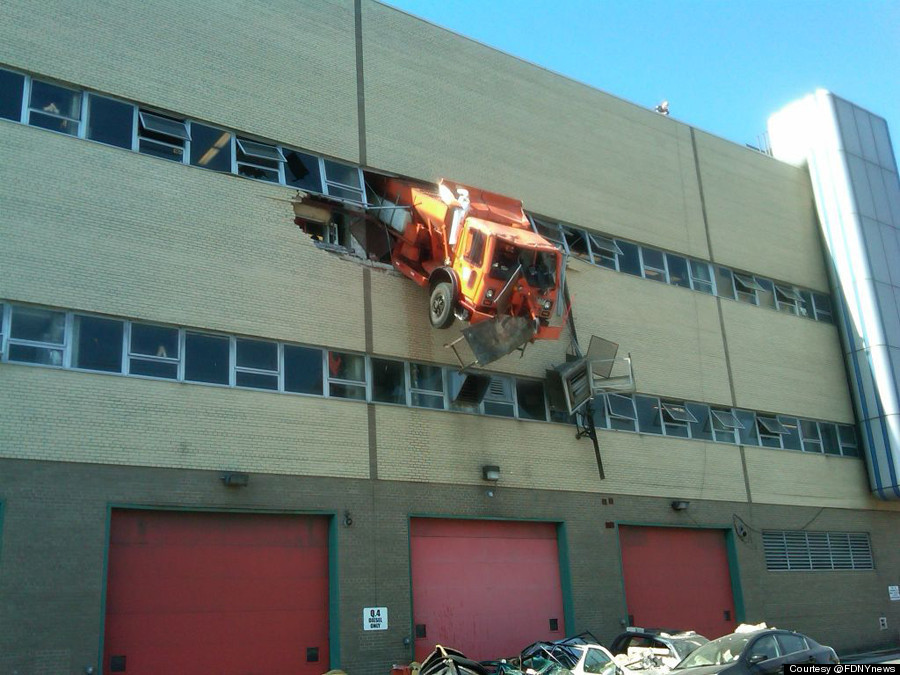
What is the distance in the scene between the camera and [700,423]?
83.1 feet

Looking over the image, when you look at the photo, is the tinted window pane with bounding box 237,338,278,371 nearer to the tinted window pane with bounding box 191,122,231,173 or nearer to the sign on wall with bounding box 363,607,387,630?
the tinted window pane with bounding box 191,122,231,173

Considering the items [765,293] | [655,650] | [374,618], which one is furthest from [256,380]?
[765,293]

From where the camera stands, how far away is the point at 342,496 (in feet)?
60.4

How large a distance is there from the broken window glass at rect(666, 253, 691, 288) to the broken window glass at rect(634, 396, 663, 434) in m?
4.00

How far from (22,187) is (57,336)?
2.73m

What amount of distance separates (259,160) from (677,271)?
42.5 feet

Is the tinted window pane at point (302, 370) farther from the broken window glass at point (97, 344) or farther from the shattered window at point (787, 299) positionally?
the shattered window at point (787, 299)

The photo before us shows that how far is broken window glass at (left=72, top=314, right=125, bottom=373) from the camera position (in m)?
16.2

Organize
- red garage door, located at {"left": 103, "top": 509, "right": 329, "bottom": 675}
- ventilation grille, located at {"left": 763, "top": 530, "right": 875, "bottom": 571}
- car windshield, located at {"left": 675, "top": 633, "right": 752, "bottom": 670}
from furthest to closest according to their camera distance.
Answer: ventilation grille, located at {"left": 763, "top": 530, "right": 875, "bottom": 571}
red garage door, located at {"left": 103, "top": 509, "right": 329, "bottom": 675}
car windshield, located at {"left": 675, "top": 633, "right": 752, "bottom": 670}

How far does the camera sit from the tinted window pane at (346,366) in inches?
759

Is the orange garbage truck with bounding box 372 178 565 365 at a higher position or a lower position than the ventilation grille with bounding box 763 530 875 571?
higher

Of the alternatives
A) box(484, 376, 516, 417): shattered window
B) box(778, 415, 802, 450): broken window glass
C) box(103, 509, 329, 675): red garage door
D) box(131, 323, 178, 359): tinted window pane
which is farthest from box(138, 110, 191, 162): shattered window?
box(778, 415, 802, 450): broken window glass

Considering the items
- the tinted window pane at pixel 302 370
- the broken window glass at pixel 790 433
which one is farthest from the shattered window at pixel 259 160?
the broken window glass at pixel 790 433

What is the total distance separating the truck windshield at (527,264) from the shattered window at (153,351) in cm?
614
